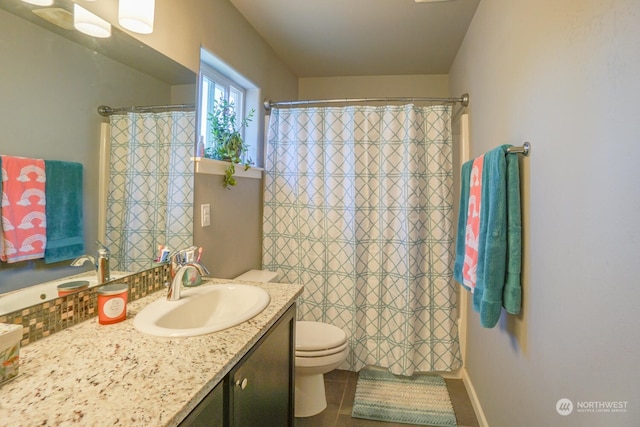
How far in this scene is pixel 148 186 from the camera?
134 centimetres

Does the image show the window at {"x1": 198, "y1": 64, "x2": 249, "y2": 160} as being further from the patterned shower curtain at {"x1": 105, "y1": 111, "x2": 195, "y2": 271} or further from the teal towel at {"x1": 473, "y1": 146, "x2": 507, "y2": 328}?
the teal towel at {"x1": 473, "y1": 146, "x2": 507, "y2": 328}

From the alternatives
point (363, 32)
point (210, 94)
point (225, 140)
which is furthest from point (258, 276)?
point (363, 32)

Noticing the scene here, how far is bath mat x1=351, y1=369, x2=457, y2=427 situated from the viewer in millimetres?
1874

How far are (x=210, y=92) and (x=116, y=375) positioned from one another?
66.9 inches

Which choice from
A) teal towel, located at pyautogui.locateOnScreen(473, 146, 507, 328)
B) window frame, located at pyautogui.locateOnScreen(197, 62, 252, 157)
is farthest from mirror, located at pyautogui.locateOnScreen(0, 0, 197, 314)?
teal towel, located at pyautogui.locateOnScreen(473, 146, 507, 328)

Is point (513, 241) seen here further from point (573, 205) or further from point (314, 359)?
point (314, 359)

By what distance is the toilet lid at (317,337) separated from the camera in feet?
5.78

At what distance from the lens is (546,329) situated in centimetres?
107

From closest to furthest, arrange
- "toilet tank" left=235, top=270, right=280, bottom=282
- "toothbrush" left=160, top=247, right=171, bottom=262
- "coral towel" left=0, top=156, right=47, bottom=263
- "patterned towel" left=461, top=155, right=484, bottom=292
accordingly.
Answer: "coral towel" left=0, top=156, right=47, bottom=263, "toothbrush" left=160, top=247, right=171, bottom=262, "patterned towel" left=461, top=155, right=484, bottom=292, "toilet tank" left=235, top=270, right=280, bottom=282

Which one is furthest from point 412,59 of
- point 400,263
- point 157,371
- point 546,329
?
point 157,371

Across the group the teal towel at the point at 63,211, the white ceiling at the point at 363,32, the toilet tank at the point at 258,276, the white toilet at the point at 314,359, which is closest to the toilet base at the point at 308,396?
the white toilet at the point at 314,359

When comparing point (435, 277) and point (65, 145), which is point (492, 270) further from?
point (65, 145)

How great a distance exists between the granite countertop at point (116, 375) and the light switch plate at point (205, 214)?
71 cm

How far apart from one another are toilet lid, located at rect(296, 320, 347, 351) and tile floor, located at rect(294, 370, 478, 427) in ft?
1.36
